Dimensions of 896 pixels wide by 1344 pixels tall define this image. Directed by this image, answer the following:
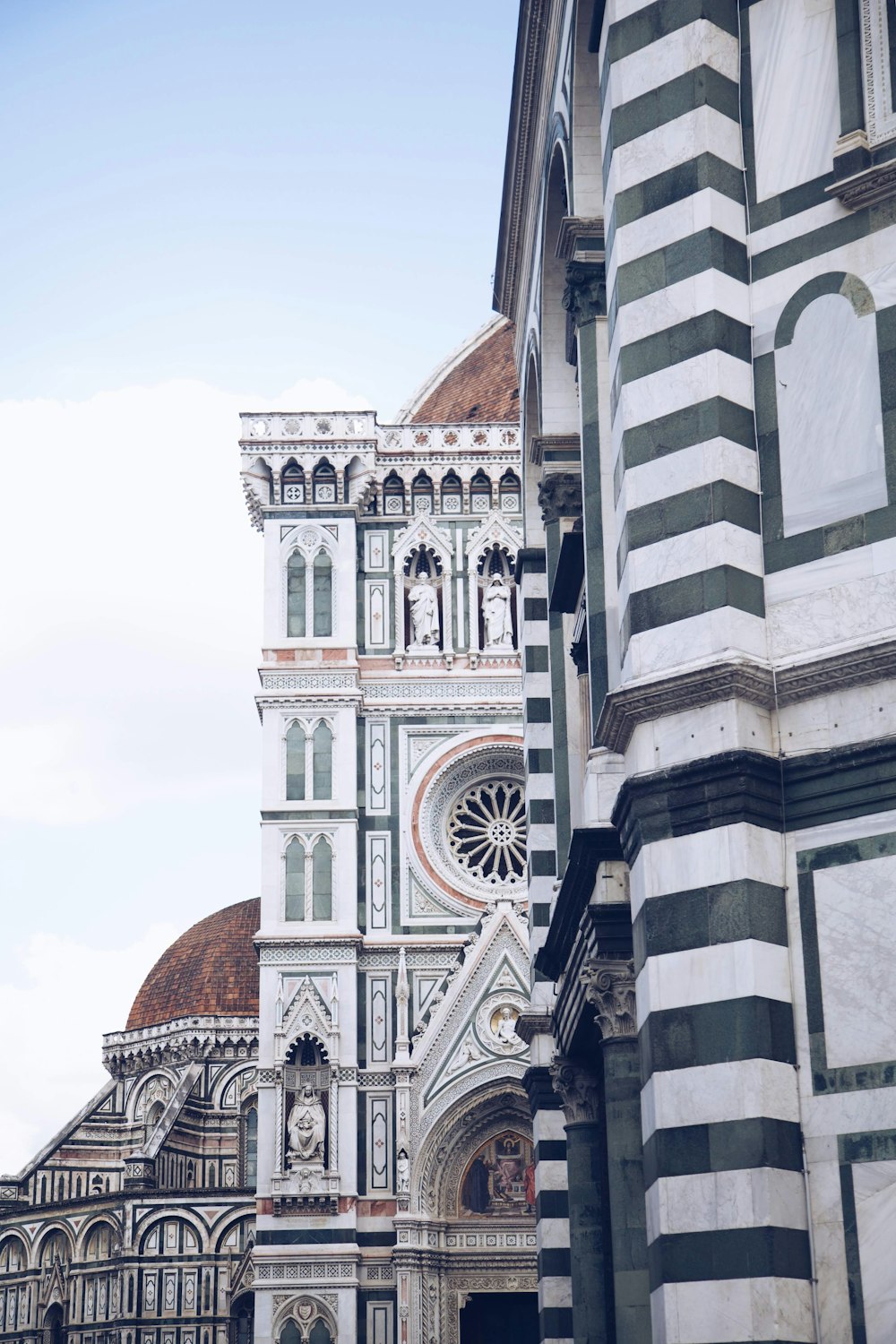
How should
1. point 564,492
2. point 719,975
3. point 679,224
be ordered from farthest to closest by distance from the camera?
point 564,492 < point 679,224 < point 719,975

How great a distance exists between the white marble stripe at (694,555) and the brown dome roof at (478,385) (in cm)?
2926

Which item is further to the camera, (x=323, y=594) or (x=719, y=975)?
(x=323, y=594)

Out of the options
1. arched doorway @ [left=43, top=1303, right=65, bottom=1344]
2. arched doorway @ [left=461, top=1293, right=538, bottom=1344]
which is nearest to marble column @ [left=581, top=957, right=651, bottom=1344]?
arched doorway @ [left=461, top=1293, right=538, bottom=1344]

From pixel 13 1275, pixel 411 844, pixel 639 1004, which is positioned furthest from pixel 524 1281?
pixel 639 1004

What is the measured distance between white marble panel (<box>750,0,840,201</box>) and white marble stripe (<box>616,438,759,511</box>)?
5.23 ft

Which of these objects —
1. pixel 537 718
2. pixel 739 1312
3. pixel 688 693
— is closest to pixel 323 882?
pixel 537 718

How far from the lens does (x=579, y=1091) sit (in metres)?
15.0

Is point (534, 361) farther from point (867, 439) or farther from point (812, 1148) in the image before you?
point (812, 1148)

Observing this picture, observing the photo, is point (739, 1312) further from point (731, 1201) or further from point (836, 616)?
point (836, 616)

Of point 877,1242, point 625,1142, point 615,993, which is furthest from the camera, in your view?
point 615,993

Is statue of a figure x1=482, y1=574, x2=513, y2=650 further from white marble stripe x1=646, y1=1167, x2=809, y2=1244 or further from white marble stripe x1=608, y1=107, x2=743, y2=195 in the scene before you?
white marble stripe x1=646, y1=1167, x2=809, y2=1244

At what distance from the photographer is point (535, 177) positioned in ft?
58.2

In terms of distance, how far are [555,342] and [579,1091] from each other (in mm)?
6342

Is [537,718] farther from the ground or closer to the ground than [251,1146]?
closer to the ground
